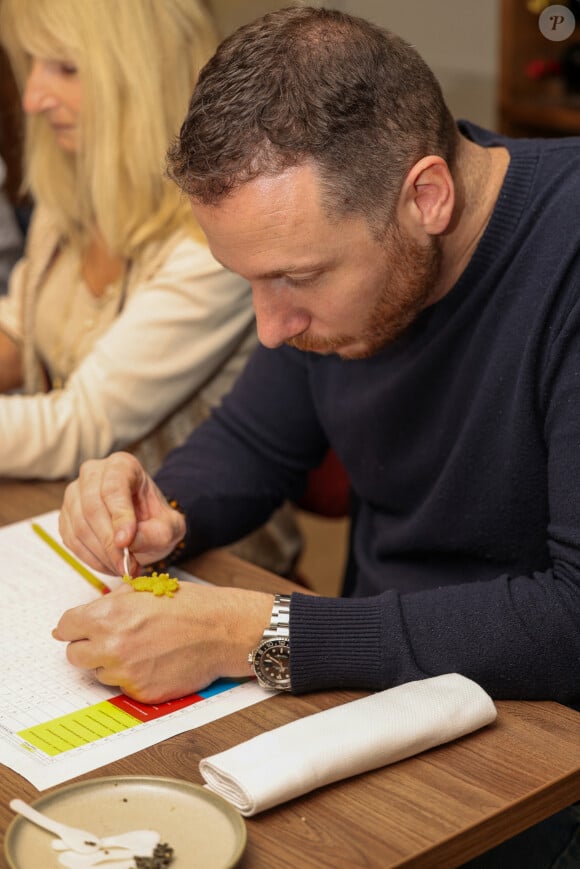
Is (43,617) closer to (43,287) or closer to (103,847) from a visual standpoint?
(103,847)

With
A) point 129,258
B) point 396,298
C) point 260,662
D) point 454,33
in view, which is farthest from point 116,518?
point 454,33

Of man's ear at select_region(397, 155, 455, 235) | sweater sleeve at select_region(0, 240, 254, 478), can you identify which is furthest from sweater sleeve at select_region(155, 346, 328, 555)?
man's ear at select_region(397, 155, 455, 235)

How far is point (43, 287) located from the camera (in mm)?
2131

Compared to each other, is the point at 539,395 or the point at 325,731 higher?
the point at 539,395

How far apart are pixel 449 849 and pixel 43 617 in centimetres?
54

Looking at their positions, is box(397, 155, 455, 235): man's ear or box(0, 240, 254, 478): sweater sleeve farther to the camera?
box(0, 240, 254, 478): sweater sleeve

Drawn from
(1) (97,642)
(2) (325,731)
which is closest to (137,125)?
(1) (97,642)

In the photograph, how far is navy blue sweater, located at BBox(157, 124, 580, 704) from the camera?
1.11 m

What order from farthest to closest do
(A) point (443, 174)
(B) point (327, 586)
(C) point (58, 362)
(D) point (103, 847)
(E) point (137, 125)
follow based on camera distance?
(B) point (327, 586)
(C) point (58, 362)
(E) point (137, 125)
(A) point (443, 174)
(D) point (103, 847)

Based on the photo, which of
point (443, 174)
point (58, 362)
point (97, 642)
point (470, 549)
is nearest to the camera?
point (97, 642)

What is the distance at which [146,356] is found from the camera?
1.81 metres

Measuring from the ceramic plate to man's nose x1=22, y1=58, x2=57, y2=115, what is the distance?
4.25 ft

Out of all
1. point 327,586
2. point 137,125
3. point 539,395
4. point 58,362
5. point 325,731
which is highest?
point 137,125

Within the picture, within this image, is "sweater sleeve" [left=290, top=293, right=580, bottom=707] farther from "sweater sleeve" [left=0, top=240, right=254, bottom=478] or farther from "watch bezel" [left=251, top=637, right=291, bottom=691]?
"sweater sleeve" [left=0, top=240, right=254, bottom=478]
